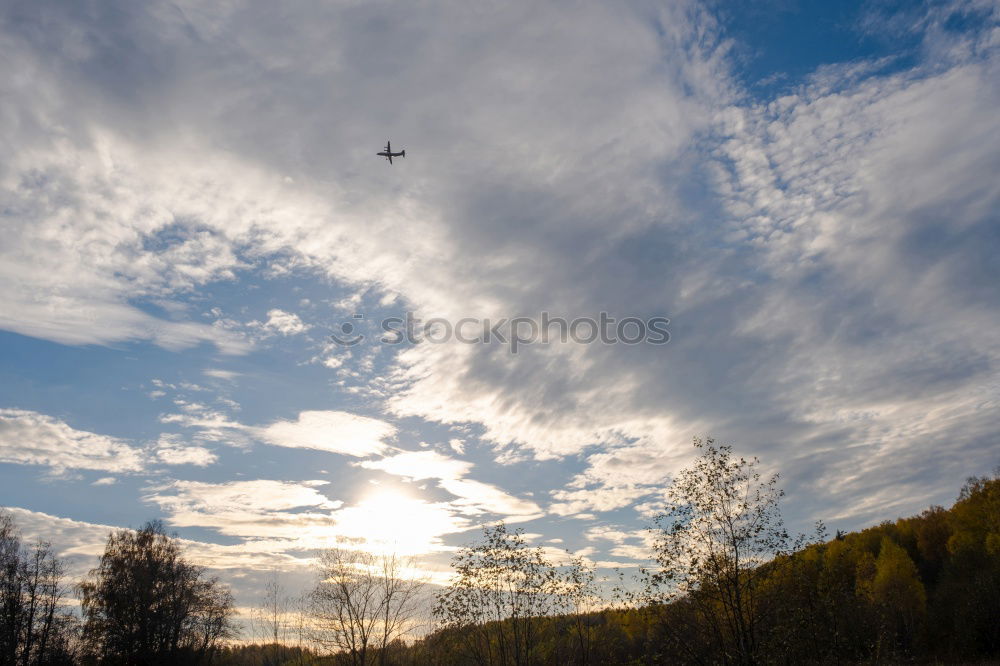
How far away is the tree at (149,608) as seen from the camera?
58.6 m

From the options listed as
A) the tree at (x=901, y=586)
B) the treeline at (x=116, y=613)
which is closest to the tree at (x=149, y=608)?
the treeline at (x=116, y=613)

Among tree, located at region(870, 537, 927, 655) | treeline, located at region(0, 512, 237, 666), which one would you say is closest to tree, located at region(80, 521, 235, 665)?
treeline, located at region(0, 512, 237, 666)

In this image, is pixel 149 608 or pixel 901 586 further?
pixel 901 586

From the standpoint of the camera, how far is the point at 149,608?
61906mm

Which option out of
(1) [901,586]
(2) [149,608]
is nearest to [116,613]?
(2) [149,608]

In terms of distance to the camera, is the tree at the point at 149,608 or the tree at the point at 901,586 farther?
the tree at the point at 901,586

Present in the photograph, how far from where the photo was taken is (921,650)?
76.8 metres

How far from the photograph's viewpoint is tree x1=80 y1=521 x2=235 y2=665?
58562mm

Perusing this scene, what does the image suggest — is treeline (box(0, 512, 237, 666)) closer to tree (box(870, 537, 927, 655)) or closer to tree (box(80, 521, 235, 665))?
tree (box(80, 521, 235, 665))

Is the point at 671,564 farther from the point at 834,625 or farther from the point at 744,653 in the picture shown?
the point at 834,625

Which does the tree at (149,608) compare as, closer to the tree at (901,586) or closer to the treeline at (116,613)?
the treeline at (116,613)

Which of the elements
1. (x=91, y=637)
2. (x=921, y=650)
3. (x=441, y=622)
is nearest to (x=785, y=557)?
(x=441, y=622)

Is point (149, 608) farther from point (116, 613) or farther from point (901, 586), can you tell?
point (901, 586)

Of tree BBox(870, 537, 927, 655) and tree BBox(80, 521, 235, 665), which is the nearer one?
tree BBox(80, 521, 235, 665)
